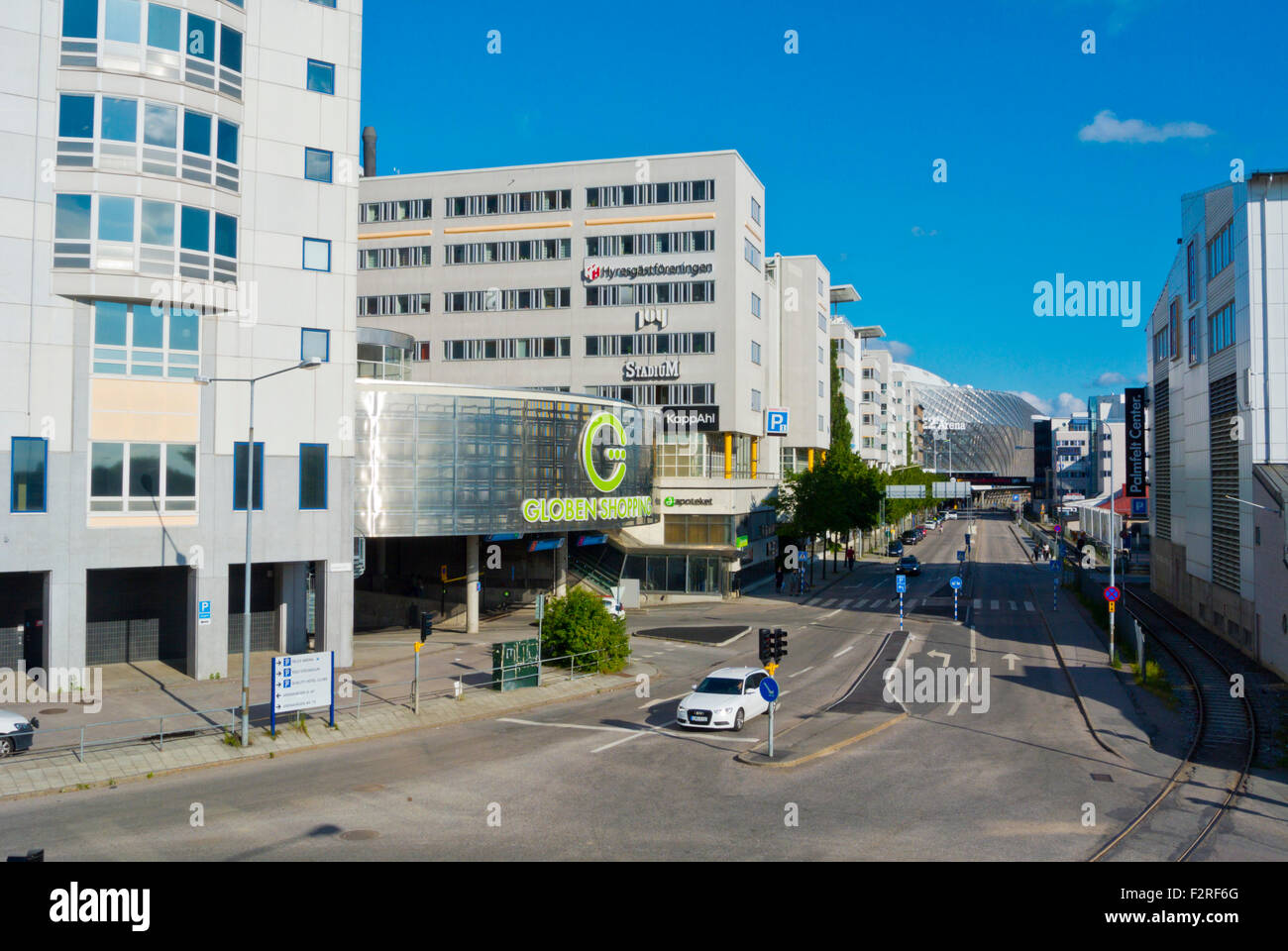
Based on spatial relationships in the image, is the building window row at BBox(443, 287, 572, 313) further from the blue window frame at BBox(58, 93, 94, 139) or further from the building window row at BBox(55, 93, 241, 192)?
the blue window frame at BBox(58, 93, 94, 139)

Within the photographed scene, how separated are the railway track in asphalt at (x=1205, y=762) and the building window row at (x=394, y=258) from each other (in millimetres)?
56867

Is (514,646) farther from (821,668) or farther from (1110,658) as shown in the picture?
(1110,658)

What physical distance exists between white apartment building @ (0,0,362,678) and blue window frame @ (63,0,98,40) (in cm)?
7

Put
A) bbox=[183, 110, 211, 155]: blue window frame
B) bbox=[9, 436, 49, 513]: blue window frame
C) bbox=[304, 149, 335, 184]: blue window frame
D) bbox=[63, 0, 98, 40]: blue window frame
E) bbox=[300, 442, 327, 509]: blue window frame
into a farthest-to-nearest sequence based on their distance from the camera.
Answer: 1. bbox=[304, 149, 335, 184]: blue window frame
2. bbox=[300, 442, 327, 509]: blue window frame
3. bbox=[183, 110, 211, 155]: blue window frame
4. bbox=[63, 0, 98, 40]: blue window frame
5. bbox=[9, 436, 49, 513]: blue window frame

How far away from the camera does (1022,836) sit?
16.6 metres

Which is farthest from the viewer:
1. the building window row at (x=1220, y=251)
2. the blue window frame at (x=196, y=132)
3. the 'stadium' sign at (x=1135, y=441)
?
the 'stadium' sign at (x=1135, y=441)

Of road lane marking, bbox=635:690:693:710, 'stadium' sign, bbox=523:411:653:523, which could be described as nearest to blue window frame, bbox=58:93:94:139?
'stadium' sign, bbox=523:411:653:523

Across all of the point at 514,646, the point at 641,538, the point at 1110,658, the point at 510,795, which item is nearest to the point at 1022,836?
the point at 510,795

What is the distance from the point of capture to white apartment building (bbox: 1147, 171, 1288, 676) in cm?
3550

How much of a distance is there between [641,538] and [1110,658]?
1196 inches

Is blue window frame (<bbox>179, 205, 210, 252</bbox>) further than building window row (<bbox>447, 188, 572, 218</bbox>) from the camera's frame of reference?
No

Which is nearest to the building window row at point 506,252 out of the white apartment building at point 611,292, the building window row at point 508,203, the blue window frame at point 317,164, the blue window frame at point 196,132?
the white apartment building at point 611,292

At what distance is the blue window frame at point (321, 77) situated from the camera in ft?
110

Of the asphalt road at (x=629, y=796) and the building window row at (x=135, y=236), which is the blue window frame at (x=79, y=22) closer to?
the building window row at (x=135, y=236)
